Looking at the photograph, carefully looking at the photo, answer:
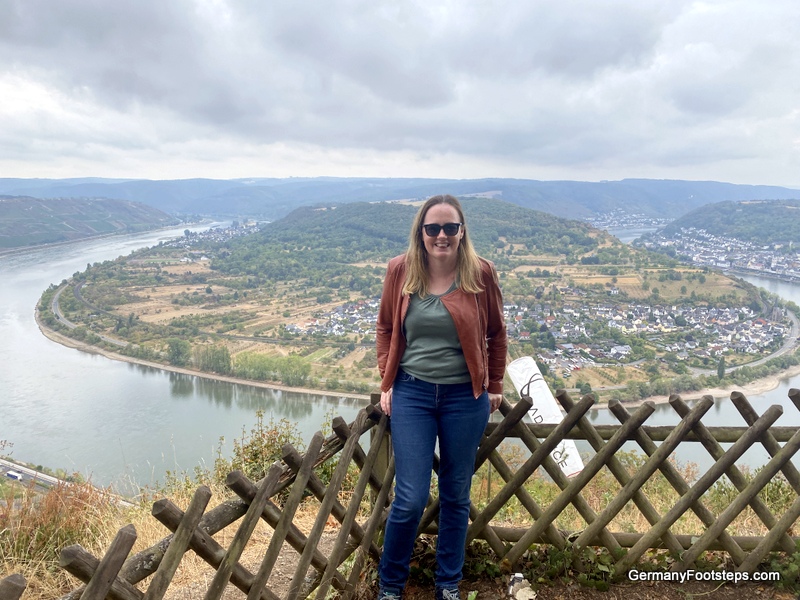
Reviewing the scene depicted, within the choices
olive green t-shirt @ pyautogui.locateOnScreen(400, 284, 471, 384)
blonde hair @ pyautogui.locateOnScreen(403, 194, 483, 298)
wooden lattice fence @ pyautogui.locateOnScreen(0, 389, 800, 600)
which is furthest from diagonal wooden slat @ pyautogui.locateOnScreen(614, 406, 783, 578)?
blonde hair @ pyautogui.locateOnScreen(403, 194, 483, 298)

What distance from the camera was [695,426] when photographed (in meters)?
1.67

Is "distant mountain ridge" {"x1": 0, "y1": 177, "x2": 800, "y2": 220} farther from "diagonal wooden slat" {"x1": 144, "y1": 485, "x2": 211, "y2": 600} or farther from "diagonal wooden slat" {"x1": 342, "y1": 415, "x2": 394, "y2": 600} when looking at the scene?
"diagonal wooden slat" {"x1": 144, "y1": 485, "x2": 211, "y2": 600}

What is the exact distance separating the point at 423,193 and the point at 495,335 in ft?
424

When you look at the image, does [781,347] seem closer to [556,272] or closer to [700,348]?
[700,348]

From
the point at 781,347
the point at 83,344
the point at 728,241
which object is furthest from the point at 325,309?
the point at 728,241

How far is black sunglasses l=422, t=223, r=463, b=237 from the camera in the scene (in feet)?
5.02

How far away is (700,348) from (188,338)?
101ft

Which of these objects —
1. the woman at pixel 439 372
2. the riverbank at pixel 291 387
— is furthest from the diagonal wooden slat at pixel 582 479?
the riverbank at pixel 291 387

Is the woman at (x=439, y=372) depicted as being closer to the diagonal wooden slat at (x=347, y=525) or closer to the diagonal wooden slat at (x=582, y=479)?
the diagonal wooden slat at (x=347, y=525)

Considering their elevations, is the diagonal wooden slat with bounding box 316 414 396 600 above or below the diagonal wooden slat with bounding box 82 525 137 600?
below

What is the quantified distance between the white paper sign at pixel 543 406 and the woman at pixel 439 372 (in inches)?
16.8

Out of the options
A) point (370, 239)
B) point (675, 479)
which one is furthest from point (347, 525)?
point (370, 239)

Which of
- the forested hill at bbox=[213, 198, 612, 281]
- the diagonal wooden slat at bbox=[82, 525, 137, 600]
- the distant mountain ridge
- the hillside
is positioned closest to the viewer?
the diagonal wooden slat at bbox=[82, 525, 137, 600]

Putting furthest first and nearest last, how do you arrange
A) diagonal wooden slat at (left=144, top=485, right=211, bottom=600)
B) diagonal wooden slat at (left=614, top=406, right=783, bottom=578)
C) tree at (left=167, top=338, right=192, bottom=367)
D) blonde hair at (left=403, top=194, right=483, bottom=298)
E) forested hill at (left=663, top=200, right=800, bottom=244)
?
forested hill at (left=663, top=200, right=800, bottom=244), tree at (left=167, top=338, right=192, bottom=367), diagonal wooden slat at (left=614, top=406, right=783, bottom=578), blonde hair at (left=403, top=194, right=483, bottom=298), diagonal wooden slat at (left=144, top=485, right=211, bottom=600)
